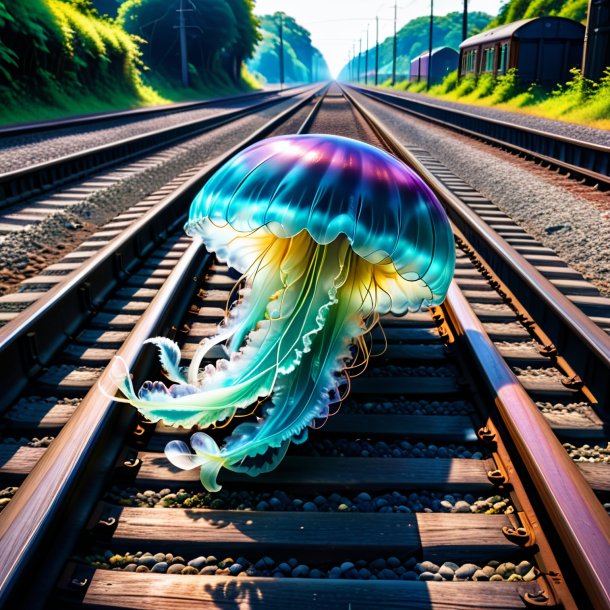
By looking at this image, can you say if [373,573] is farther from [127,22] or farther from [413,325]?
[127,22]

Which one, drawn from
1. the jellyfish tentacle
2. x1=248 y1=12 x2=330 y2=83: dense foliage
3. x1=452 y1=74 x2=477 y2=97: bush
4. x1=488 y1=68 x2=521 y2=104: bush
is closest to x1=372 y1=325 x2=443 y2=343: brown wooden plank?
the jellyfish tentacle

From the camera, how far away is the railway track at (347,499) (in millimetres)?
2068

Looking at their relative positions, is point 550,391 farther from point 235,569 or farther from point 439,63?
point 439,63

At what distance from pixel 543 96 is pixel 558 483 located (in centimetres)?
2606

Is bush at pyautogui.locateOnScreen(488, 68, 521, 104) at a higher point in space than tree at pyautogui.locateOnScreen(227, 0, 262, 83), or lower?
lower

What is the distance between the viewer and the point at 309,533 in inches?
91.8

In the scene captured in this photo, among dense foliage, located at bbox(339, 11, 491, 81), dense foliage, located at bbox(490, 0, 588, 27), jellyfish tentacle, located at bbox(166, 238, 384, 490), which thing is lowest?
jellyfish tentacle, located at bbox(166, 238, 384, 490)

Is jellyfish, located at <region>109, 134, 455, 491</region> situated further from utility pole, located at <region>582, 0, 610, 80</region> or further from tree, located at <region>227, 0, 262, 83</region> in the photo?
tree, located at <region>227, 0, 262, 83</region>

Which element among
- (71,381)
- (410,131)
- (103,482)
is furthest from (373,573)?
(410,131)

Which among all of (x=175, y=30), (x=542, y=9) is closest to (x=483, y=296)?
(x=542, y=9)

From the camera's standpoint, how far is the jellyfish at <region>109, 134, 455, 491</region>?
8.12ft

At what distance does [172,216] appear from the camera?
7.36m

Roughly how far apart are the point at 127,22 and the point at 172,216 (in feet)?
141

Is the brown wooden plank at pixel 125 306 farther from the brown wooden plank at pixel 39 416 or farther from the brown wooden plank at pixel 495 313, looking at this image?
the brown wooden plank at pixel 495 313
